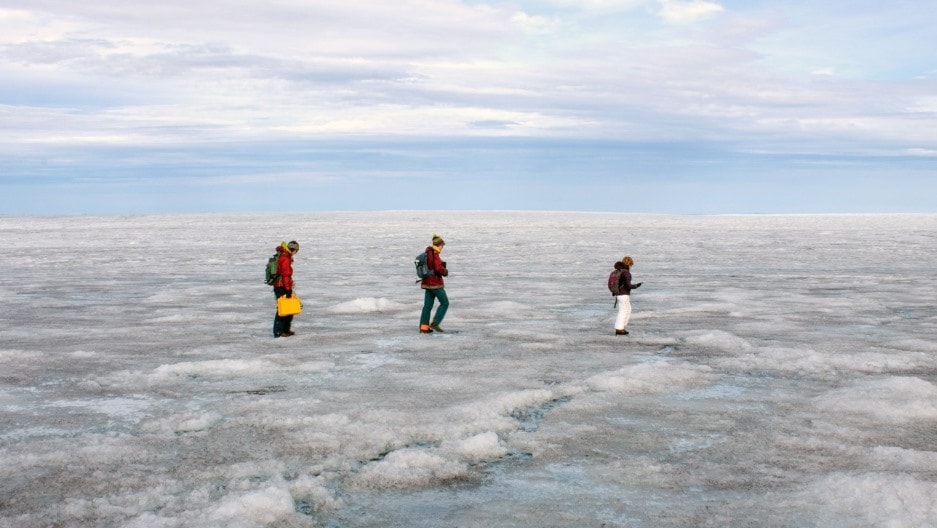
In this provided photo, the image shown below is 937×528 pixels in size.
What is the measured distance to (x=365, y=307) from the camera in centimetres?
1819

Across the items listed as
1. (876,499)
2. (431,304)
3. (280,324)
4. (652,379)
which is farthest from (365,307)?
(876,499)

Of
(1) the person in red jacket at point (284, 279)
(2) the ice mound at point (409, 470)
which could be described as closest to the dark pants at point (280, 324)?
(1) the person in red jacket at point (284, 279)

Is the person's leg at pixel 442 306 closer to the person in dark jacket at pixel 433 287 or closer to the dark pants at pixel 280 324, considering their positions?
the person in dark jacket at pixel 433 287

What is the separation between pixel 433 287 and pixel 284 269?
98.2 inches

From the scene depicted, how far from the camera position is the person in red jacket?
1426 cm

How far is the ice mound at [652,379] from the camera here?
10609 mm

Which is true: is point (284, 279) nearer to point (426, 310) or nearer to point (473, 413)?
point (426, 310)

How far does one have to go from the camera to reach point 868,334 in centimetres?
1471

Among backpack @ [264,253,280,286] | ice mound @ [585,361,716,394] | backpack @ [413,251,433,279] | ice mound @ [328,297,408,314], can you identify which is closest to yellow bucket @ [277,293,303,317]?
backpack @ [264,253,280,286]

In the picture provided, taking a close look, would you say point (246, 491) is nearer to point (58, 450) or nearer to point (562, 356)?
point (58, 450)

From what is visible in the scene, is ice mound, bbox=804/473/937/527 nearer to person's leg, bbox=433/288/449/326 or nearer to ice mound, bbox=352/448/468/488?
ice mound, bbox=352/448/468/488

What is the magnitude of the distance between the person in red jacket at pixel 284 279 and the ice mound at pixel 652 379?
5.64m

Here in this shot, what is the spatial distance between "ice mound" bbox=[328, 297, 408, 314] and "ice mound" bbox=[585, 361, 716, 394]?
759cm

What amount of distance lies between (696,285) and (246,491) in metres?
18.0
